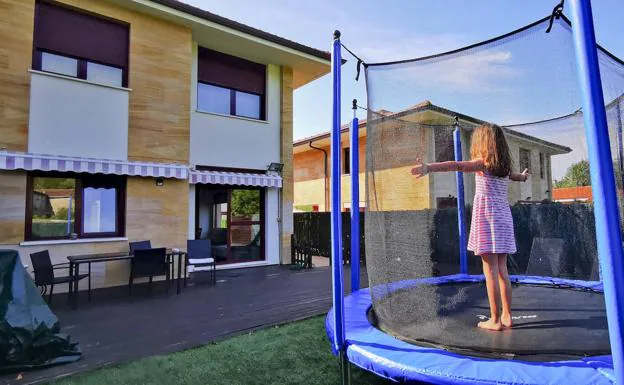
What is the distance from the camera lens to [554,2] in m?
2.68

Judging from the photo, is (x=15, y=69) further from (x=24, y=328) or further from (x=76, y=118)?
(x=24, y=328)

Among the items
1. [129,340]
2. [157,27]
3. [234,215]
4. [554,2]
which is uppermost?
[157,27]

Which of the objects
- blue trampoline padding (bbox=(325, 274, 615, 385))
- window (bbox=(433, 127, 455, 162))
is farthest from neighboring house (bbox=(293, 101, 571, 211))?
blue trampoline padding (bbox=(325, 274, 615, 385))

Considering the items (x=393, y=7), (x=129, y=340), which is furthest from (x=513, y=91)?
(x=129, y=340)

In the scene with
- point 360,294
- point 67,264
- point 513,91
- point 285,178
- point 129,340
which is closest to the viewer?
point 513,91

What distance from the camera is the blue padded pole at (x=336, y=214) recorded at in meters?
2.59

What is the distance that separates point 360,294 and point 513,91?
2.62m

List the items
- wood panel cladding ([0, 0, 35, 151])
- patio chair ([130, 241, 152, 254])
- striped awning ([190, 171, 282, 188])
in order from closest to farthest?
wood panel cladding ([0, 0, 35, 151]) < patio chair ([130, 241, 152, 254]) < striped awning ([190, 171, 282, 188])

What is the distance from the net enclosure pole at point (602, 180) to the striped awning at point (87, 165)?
22.9 feet

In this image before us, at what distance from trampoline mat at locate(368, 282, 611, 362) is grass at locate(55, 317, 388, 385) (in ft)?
1.79

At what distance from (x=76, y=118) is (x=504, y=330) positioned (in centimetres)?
739

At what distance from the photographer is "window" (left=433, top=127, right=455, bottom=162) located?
13.3ft

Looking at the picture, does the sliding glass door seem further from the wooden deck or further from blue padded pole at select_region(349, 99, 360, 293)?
blue padded pole at select_region(349, 99, 360, 293)

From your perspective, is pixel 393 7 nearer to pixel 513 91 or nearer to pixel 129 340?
pixel 513 91
